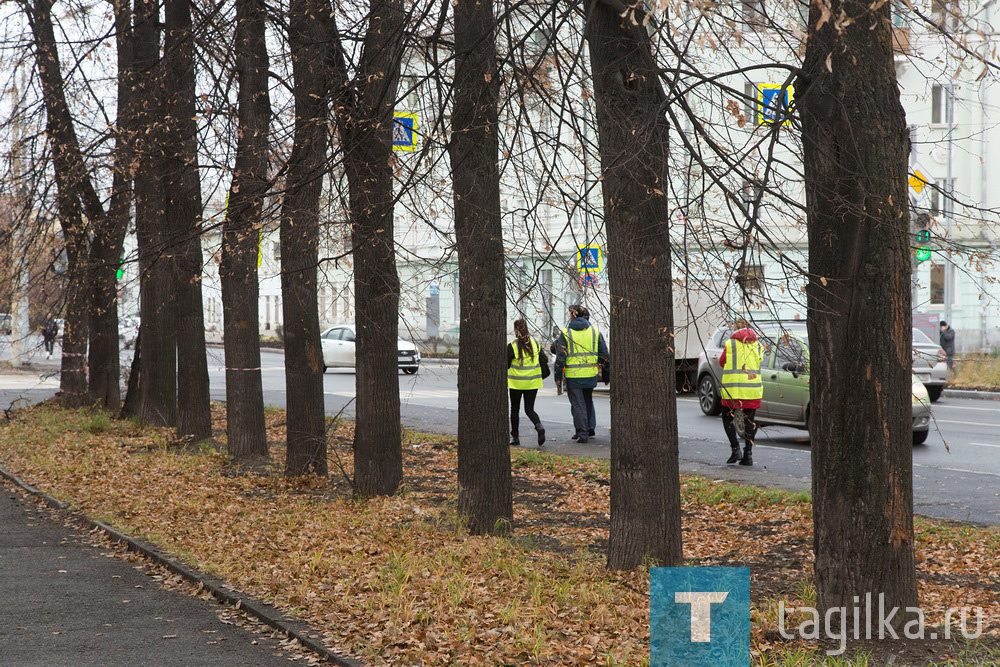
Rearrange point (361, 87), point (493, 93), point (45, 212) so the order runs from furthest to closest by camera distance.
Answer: point (45, 212)
point (361, 87)
point (493, 93)

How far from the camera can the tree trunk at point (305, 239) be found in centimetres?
918

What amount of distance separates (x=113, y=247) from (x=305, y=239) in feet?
33.1

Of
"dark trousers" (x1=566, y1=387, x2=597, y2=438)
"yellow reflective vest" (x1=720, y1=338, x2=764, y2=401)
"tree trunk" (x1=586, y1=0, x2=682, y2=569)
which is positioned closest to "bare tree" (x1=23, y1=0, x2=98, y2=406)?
"dark trousers" (x1=566, y1=387, x2=597, y2=438)

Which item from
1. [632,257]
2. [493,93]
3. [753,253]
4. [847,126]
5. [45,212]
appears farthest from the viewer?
[45,212]

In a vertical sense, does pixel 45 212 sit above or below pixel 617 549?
above

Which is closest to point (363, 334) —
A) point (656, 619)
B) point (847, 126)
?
point (656, 619)

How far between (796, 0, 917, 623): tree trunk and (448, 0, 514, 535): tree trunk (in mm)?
3015

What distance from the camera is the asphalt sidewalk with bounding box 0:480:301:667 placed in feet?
18.9

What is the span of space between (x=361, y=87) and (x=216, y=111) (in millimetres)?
2006

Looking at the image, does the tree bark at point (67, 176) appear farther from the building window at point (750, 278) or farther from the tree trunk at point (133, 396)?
the building window at point (750, 278)

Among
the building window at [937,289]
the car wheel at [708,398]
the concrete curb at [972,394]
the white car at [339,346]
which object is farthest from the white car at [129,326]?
the building window at [937,289]

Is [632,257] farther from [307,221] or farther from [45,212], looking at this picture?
[45,212]

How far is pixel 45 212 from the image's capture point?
15.7 meters

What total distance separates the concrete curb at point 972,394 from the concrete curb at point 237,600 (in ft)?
72.1
